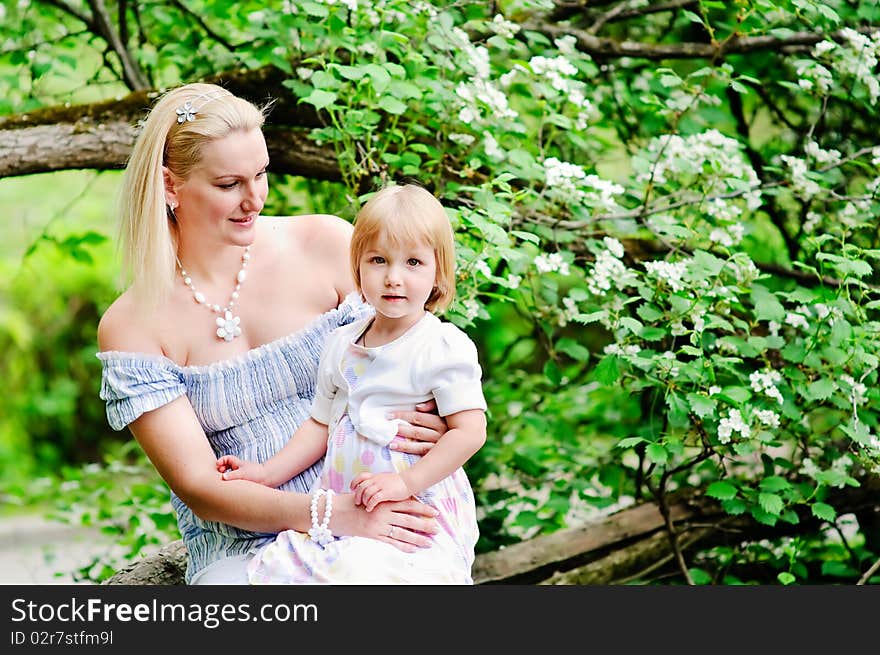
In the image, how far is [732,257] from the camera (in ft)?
8.60

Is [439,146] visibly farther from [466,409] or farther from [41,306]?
[41,306]

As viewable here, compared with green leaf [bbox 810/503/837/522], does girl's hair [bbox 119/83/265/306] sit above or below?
above

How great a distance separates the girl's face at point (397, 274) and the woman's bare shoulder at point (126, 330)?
0.49 metres

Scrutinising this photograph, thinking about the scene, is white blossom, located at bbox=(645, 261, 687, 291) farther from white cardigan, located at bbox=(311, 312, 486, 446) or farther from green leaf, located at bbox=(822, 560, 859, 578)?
green leaf, located at bbox=(822, 560, 859, 578)

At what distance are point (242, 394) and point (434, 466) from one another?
0.50 meters

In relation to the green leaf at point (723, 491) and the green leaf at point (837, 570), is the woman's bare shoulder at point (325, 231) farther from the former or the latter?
the green leaf at point (837, 570)

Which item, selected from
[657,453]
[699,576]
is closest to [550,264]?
[657,453]

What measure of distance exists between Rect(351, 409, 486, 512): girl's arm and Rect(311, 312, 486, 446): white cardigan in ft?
0.09

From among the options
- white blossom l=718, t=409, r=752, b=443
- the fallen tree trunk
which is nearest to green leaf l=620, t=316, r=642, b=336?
white blossom l=718, t=409, r=752, b=443

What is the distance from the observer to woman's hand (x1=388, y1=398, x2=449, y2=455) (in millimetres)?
1968

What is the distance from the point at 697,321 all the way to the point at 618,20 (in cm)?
134

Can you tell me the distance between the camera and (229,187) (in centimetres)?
209

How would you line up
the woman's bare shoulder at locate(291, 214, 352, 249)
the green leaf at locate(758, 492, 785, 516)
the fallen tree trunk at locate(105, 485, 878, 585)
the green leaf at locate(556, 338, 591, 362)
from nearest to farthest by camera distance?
the woman's bare shoulder at locate(291, 214, 352, 249) < the green leaf at locate(758, 492, 785, 516) < the green leaf at locate(556, 338, 591, 362) < the fallen tree trunk at locate(105, 485, 878, 585)

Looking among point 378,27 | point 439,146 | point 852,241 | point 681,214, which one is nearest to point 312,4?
point 378,27
